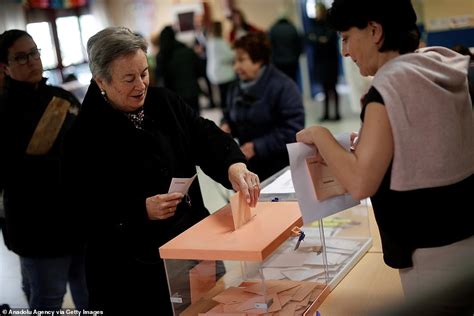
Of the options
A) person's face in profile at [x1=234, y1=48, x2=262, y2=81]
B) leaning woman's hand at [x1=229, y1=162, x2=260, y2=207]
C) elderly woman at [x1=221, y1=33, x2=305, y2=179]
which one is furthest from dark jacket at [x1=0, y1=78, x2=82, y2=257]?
person's face in profile at [x1=234, y1=48, x2=262, y2=81]

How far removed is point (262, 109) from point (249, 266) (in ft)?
6.19

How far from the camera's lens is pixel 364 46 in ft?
5.58

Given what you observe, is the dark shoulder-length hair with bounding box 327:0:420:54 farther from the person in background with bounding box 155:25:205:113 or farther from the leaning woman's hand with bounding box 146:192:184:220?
the person in background with bounding box 155:25:205:113

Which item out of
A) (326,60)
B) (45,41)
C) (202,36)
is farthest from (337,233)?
(202,36)

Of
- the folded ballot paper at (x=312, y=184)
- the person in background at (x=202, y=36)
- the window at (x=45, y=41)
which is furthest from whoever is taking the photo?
the person in background at (x=202, y=36)

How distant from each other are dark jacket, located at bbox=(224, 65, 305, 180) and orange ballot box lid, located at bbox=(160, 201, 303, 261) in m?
1.59

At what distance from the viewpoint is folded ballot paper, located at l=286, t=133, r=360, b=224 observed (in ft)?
6.17

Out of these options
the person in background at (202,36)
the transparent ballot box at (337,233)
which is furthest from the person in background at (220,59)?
the transparent ballot box at (337,233)

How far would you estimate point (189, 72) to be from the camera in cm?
764

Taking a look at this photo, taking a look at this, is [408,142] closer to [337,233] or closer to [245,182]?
[245,182]

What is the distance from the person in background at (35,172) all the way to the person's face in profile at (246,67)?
Result: 141cm

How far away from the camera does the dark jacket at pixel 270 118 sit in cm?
389

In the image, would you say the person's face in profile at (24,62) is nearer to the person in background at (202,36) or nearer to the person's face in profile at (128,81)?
the person's face in profile at (128,81)

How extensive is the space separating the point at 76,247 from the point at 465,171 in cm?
188
